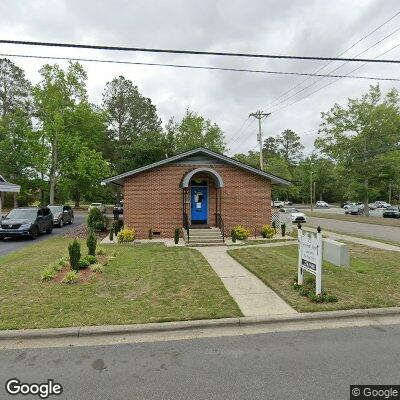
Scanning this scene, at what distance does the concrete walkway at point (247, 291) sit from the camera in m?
6.01

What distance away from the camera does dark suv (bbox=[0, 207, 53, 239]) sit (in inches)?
640

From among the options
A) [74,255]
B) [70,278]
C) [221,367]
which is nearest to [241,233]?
[74,255]

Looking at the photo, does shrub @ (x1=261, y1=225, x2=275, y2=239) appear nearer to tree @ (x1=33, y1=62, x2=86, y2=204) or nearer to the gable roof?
the gable roof

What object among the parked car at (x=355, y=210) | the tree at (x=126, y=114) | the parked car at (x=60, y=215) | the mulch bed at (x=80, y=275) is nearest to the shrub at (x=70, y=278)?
the mulch bed at (x=80, y=275)

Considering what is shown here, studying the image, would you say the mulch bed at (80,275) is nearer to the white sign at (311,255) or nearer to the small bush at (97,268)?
the small bush at (97,268)

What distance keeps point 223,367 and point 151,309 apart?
2233 mm

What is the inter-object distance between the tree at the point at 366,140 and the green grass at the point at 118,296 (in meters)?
32.5

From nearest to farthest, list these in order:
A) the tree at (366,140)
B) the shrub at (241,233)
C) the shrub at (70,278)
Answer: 1. the shrub at (70,278)
2. the shrub at (241,233)
3. the tree at (366,140)

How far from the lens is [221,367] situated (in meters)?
4.08

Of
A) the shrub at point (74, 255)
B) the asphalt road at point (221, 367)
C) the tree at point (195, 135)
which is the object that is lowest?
the asphalt road at point (221, 367)

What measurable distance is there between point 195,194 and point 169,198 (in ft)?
4.81

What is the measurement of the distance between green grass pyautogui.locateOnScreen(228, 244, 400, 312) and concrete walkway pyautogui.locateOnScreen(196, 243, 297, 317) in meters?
0.20

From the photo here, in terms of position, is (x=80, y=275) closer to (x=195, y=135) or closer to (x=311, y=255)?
(x=311, y=255)

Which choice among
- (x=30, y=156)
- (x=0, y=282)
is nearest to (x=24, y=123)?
(x=30, y=156)
